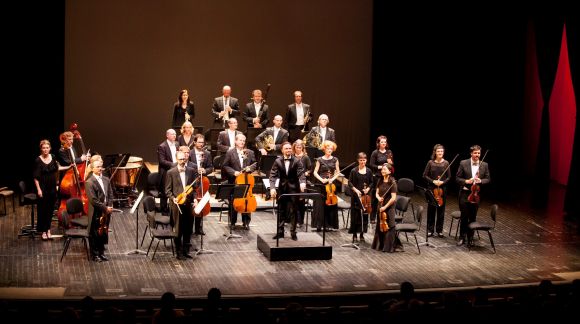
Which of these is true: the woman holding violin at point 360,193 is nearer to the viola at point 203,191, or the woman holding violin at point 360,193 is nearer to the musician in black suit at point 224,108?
the viola at point 203,191

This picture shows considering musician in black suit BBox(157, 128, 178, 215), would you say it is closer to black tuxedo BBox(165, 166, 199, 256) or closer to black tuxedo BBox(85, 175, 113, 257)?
black tuxedo BBox(165, 166, 199, 256)

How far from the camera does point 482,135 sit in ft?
61.8

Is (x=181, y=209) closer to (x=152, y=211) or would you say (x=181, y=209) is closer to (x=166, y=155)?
(x=152, y=211)

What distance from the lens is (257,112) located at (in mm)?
15648

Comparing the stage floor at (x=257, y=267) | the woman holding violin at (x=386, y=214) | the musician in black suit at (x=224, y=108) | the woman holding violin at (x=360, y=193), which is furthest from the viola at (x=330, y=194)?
the musician in black suit at (x=224, y=108)

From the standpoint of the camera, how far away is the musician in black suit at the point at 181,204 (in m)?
11.5

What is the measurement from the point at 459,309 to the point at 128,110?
38.2 feet

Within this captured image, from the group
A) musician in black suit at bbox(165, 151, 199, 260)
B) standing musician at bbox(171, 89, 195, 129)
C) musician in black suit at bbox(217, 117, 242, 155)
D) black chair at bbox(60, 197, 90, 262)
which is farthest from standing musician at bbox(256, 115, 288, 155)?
black chair at bbox(60, 197, 90, 262)

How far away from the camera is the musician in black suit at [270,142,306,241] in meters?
12.2

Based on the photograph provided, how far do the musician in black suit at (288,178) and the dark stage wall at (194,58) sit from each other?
5.48m

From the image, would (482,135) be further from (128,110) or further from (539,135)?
(128,110)

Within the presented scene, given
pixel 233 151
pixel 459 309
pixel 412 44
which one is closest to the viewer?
pixel 459 309

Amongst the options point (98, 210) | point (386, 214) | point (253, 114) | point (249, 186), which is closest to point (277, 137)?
point (253, 114)

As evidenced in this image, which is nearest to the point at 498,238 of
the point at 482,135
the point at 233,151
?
the point at 233,151
